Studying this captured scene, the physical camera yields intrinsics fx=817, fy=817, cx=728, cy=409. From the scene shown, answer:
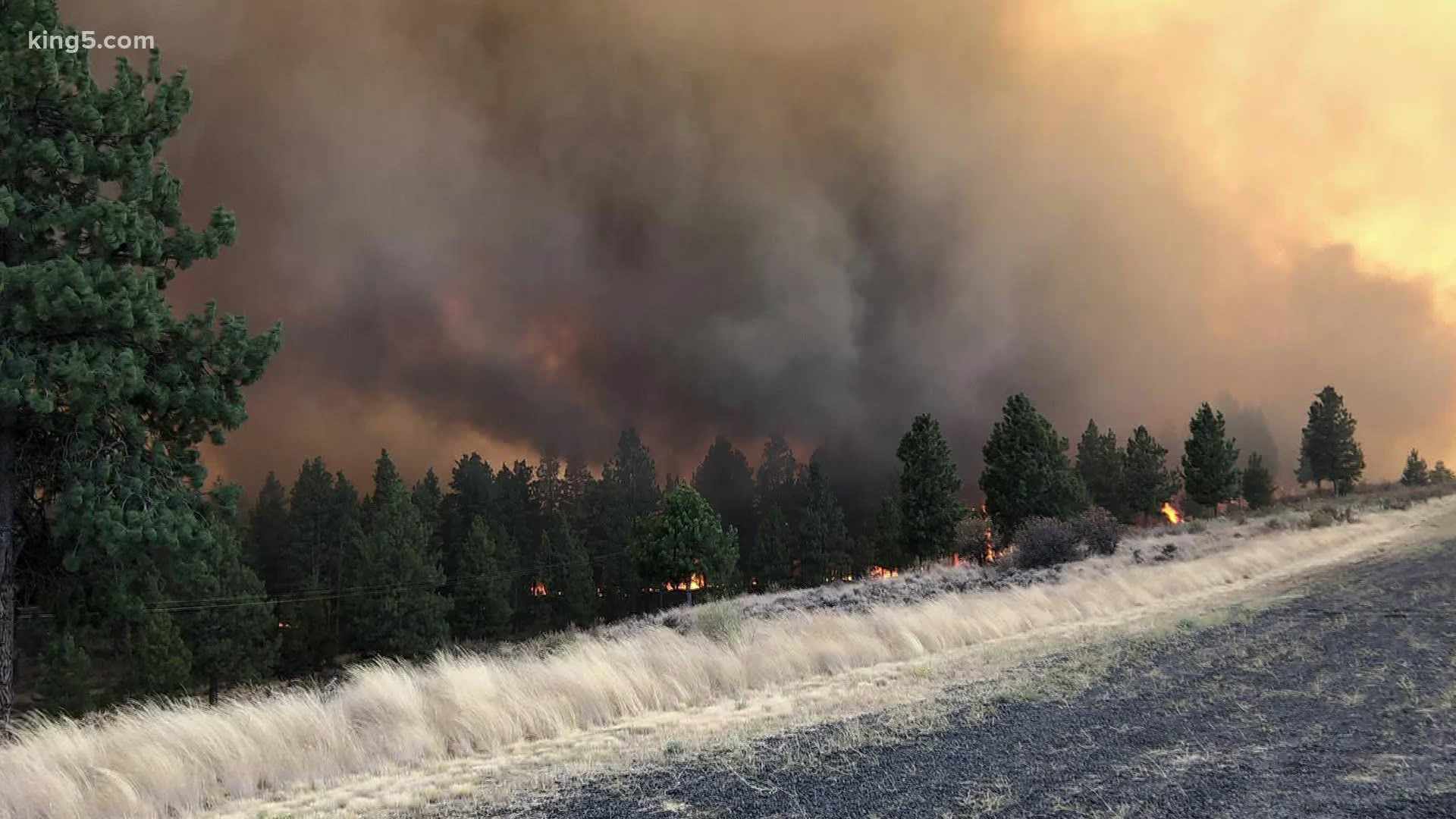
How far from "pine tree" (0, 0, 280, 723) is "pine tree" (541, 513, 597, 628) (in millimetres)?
59814

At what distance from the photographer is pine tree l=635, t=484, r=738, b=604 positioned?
59688 mm

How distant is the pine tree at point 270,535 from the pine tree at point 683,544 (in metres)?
42.0

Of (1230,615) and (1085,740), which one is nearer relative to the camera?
(1085,740)

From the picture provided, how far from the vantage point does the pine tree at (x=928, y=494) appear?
62.4 metres

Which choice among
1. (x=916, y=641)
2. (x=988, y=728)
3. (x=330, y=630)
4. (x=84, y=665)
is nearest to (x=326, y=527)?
(x=330, y=630)

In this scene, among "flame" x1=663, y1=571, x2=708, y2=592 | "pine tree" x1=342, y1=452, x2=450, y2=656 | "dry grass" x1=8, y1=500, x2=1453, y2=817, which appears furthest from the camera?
"pine tree" x1=342, y1=452, x2=450, y2=656

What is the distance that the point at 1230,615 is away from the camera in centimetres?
1430

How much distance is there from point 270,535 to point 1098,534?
8214 centimetres

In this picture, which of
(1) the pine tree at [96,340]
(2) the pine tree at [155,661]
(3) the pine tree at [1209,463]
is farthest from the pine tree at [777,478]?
(1) the pine tree at [96,340]

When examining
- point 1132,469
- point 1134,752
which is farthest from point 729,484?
point 1134,752

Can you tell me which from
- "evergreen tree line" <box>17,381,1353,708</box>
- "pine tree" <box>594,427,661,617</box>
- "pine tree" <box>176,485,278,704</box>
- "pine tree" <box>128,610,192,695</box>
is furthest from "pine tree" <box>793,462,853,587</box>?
"pine tree" <box>128,610,192,695</box>

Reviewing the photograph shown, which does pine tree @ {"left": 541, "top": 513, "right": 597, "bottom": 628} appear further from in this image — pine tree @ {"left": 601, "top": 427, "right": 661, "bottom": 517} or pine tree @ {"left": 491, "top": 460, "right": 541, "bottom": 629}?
Result: pine tree @ {"left": 601, "top": 427, "right": 661, "bottom": 517}

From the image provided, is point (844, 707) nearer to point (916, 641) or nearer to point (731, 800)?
point (731, 800)

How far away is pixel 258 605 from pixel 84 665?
32.3 feet
